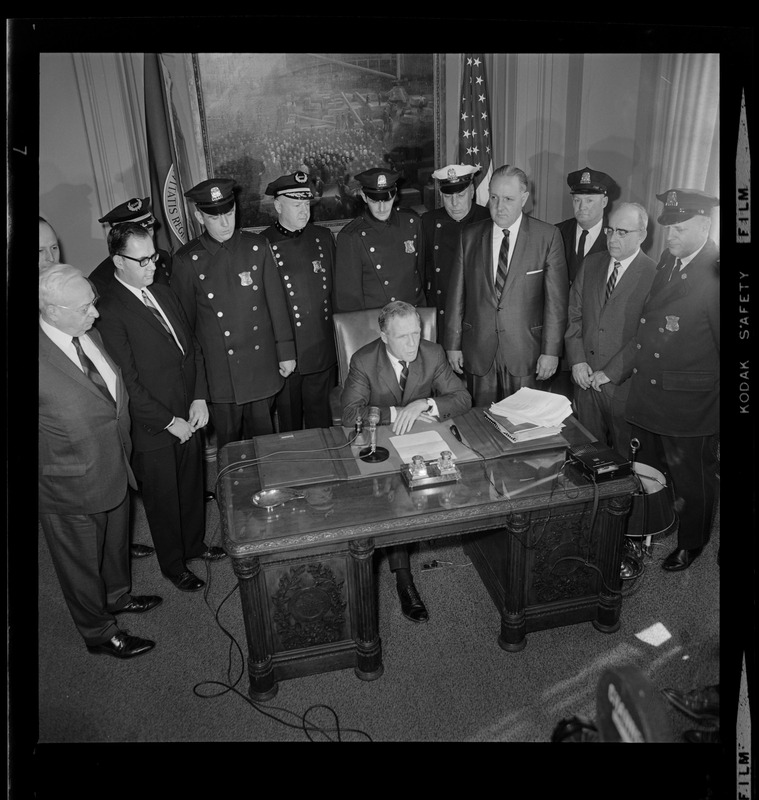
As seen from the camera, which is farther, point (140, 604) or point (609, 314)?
point (609, 314)

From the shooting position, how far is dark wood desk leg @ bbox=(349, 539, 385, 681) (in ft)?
7.94

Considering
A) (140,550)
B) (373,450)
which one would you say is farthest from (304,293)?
(140,550)

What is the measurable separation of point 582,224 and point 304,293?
1.52 meters

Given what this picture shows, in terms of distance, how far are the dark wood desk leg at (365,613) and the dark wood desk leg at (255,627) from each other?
33cm

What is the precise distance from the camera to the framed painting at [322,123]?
278 centimetres

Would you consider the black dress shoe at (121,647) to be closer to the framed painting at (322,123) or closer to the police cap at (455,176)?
the framed painting at (322,123)

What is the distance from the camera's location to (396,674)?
2.65 meters

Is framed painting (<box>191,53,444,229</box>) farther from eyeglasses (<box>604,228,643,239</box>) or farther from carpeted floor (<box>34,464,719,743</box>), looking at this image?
carpeted floor (<box>34,464,719,743</box>)

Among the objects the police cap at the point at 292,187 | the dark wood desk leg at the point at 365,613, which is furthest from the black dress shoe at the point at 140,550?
the police cap at the point at 292,187

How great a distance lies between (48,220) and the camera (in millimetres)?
2305

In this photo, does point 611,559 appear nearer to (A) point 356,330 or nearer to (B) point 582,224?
(A) point 356,330

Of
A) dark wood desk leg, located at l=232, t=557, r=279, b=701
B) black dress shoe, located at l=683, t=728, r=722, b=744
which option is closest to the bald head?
dark wood desk leg, located at l=232, t=557, r=279, b=701

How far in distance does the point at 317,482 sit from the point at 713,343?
4.96 feet
